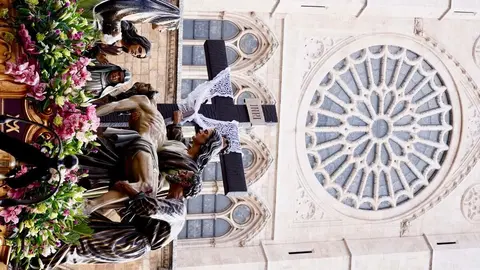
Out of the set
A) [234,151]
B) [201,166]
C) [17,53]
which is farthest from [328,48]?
[17,53]

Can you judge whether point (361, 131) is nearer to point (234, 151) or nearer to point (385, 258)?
point (385, 258)

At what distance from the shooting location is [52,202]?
14.1 feet

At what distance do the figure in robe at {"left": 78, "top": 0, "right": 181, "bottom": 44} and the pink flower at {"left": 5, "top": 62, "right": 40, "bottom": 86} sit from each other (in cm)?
78

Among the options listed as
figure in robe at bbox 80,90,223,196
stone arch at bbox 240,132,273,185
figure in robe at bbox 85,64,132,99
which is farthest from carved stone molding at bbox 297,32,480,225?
figure in robe at bbox 85,64,132,99

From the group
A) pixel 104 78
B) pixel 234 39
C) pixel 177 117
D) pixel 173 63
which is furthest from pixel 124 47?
pixel 234 39

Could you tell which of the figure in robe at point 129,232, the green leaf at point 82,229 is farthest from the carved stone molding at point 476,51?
the green leaf at point 82,229

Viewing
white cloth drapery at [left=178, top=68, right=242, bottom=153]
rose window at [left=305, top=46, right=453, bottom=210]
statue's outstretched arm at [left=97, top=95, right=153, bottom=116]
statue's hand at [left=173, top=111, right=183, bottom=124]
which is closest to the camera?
statue's outstretched arm at [left=97, top=95, right=153, bottom=116]

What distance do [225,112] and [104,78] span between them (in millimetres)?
1812

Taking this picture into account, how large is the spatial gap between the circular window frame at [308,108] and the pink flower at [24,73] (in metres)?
7.90

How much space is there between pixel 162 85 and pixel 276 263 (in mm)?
3250

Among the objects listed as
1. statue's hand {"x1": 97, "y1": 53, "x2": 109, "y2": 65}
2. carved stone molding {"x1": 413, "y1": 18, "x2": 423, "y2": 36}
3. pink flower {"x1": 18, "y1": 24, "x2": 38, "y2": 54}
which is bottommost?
statue's hand {"x1": 97, "y1": 53, "x2": 109, "y2": 65}

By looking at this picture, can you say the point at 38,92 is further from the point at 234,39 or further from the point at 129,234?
the point at 234,39

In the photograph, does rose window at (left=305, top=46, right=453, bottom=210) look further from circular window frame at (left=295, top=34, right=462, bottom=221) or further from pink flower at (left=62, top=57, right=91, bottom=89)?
pink flower at (left=62, top=57, right=91, bottom=89)

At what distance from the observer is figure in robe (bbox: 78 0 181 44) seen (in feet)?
16.4
